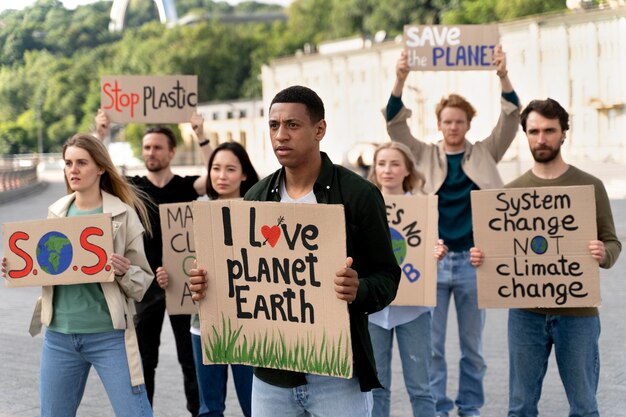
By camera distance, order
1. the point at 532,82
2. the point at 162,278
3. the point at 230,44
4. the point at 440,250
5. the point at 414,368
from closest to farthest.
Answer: the point at 414,368
the point at 440,250
the point at 162,278
the point at 532,82
the point at 230,44

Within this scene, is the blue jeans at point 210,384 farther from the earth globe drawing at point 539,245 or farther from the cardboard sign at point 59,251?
the earth globe drawing at point 539,245

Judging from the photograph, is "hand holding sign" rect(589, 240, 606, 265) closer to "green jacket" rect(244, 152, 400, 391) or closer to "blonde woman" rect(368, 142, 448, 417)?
"blonde woman" rect(368, 142, 448, 417)

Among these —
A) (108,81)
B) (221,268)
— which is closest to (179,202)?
(108,81)

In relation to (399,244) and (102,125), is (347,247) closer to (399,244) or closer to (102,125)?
(399,244)

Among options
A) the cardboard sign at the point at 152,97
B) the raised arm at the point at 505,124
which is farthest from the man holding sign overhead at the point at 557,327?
the cardboard sign at the point at 152,97

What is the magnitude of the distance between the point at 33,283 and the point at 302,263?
1.85 m

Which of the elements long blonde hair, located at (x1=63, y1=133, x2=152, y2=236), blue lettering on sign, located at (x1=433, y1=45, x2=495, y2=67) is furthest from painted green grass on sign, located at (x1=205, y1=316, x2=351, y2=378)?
blue lettering on sign, located at (x1=433, y1=45, x2=495, y2=67)

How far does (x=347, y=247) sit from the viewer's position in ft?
12.6

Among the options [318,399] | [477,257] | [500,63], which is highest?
[500,63]

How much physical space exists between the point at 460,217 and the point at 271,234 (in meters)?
3.18

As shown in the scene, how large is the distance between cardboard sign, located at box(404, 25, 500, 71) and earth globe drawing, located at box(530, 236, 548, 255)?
2.86m

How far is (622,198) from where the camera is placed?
100ft

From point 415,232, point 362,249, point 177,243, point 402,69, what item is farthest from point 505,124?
point 362,249

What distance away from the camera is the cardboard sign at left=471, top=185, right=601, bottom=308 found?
5523 millimetres
